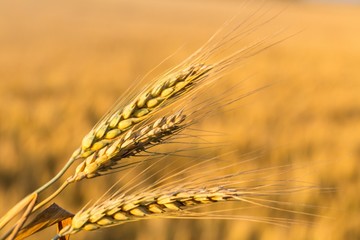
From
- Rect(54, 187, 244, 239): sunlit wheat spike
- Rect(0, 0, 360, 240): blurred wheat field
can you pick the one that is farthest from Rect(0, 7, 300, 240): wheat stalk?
Rect(0, 0, 360, 240): blurred wheat field

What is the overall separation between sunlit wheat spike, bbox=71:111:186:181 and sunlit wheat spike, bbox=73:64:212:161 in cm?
1

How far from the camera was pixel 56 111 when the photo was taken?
5.08 meters

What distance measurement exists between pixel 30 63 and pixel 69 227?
25.6 feet

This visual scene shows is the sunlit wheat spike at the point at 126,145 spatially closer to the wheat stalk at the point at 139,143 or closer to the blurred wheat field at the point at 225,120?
the wheat stalk at the point at 139,143

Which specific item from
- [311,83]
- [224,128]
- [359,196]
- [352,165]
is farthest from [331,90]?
[359,196]

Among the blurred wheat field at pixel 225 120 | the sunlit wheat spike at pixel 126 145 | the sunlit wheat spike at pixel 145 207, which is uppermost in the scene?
the blurred wheat field at pixel 225 120

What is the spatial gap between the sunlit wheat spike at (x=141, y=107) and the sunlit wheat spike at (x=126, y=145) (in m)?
0.01

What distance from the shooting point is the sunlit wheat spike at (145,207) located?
0.86 metres

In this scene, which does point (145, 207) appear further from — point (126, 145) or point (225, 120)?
point (225, 120)

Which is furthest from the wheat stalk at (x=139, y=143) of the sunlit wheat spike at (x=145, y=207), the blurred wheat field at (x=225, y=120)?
the blurred wheat field at (x=225, y=120)

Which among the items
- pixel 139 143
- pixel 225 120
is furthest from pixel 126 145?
pixel 225 120

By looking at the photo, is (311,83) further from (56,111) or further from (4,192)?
(4,192)

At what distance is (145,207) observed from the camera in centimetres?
88

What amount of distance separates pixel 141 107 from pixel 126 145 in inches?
2.2
